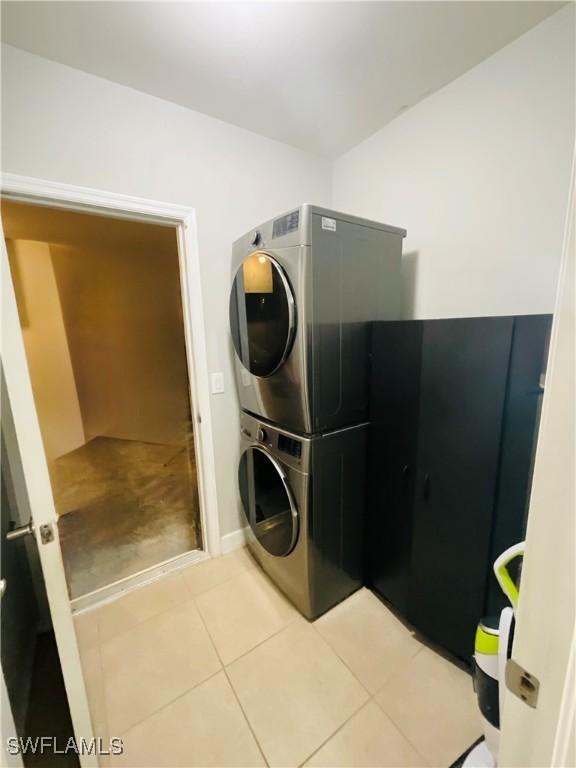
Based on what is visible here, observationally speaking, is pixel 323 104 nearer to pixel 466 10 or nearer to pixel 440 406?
pixel 466 10

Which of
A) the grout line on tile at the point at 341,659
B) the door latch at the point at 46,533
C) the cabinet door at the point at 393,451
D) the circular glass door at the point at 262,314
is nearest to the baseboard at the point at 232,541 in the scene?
the grout line on tile at the point at 341,659

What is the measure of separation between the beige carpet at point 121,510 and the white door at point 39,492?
1.01 metres

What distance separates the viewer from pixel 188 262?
1.68m

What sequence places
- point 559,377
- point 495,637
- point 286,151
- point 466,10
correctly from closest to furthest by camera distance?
point 559,377, point 495,637, point 466,10, point 286,151

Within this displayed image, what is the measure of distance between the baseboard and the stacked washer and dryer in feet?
1.42

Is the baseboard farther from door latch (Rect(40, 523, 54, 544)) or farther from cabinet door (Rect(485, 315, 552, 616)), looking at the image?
cabinet door (Rect(485, 315, 552, 616))

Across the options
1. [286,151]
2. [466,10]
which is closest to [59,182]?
[286,151]

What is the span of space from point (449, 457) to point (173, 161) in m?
1.92

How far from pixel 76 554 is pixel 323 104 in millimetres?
3010

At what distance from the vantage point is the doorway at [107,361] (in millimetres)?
2738

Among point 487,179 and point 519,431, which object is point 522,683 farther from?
point 487,179

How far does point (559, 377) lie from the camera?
41 centimetres

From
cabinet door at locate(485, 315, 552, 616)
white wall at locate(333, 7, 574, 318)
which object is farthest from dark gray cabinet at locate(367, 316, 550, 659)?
white wall at locate(333, 7, 574, 318)

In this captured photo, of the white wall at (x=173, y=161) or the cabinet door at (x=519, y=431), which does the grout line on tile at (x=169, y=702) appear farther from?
the cabinet door at (x=519, y=431)
